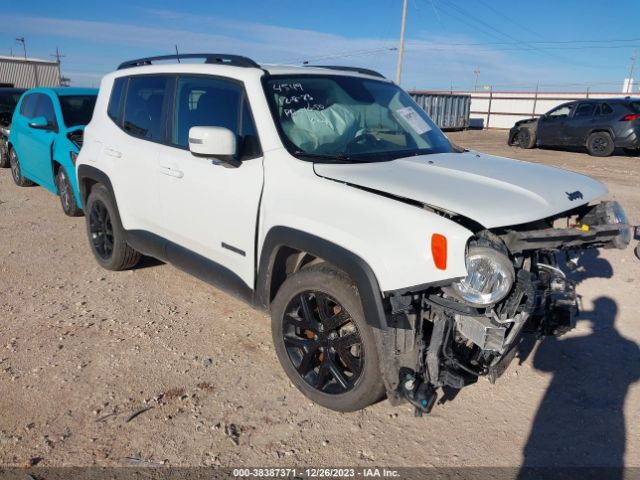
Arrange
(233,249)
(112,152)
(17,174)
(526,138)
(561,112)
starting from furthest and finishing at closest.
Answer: (526,138), (561,112), (17,174), (112,152), (233,249)

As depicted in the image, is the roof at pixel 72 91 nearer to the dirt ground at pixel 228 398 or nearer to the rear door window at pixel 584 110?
the dirt ground at pixel 228 398

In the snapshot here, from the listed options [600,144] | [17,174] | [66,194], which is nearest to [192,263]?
[66,194]

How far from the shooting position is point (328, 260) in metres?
2.92

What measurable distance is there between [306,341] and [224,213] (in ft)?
3.40

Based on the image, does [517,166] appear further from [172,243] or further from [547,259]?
[172,243]

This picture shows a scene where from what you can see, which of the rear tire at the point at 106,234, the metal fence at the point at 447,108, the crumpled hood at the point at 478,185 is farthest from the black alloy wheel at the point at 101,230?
the metal fence at the point at 447,108

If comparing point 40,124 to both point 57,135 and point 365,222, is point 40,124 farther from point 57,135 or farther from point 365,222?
point 365,222

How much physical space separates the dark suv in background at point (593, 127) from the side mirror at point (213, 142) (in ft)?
49.9

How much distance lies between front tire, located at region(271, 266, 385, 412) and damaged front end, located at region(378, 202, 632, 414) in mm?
189

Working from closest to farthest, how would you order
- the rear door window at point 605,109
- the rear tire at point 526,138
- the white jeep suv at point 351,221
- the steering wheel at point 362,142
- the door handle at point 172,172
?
the white jeep suv at point 351,221
the steering wheel at point 362,142
the door handle at point 172,172
the rear door window at point 605,109
the rear tire at point 526,138

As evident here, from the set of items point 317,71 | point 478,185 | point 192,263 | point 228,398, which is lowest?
point 228,398

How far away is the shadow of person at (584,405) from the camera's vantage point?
2836 mm

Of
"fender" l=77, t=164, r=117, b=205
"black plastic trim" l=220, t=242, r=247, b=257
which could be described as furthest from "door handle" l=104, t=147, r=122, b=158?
"black plastic trim" l=220, t=242, r=247, b=257

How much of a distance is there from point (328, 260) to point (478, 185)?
0.95 metres
